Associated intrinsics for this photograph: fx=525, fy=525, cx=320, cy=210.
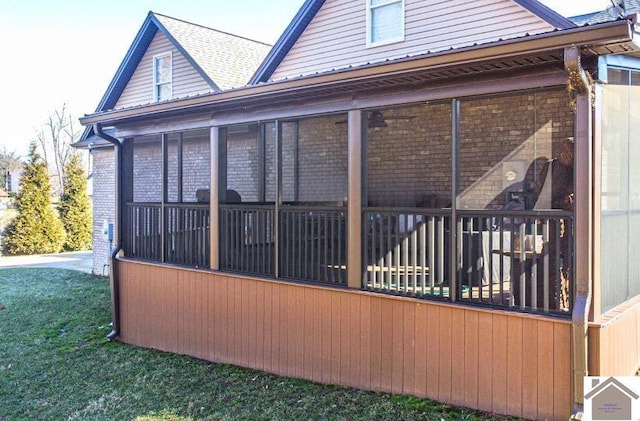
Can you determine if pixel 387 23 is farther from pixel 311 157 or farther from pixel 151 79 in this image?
pixel 151 79

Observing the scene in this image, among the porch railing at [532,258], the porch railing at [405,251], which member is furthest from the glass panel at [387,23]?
the porch railing at [532,258]

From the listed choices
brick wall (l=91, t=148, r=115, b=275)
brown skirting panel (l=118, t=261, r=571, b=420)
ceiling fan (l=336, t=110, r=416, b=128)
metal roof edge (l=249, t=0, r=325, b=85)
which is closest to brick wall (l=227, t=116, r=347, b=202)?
ceiling fan (l=336, t=110, r=416, b=128)

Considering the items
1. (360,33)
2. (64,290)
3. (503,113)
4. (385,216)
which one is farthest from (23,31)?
(385,216)

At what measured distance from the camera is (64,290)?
11312mm

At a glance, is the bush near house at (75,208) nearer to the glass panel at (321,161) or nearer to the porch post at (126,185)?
the glass panel at (321,161)

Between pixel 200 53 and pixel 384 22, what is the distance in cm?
481

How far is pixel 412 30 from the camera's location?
27.6 feet

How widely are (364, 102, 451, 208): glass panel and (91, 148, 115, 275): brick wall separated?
7152mm

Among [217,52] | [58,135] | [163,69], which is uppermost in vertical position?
[58,135]

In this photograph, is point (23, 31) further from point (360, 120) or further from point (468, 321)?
point (468, 321)

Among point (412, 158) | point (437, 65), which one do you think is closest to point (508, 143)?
point (412, 158)

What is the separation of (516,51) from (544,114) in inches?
193

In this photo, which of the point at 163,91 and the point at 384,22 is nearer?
the point at 384,22

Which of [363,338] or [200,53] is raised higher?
[200,53]
